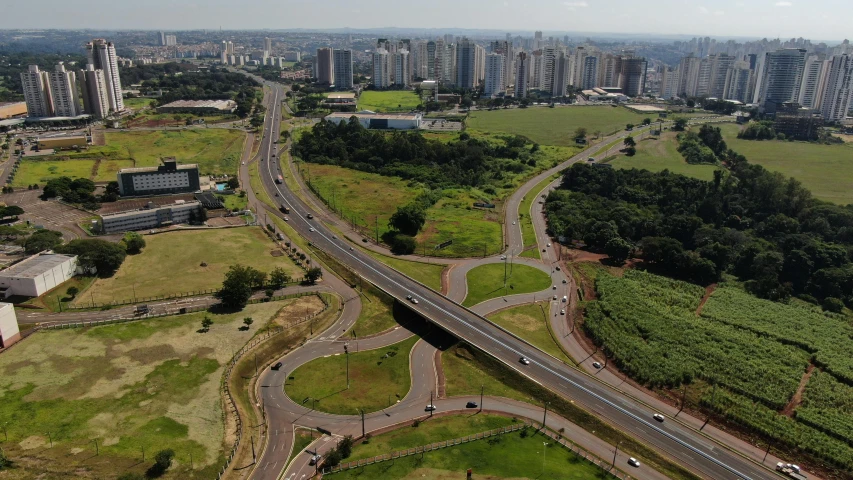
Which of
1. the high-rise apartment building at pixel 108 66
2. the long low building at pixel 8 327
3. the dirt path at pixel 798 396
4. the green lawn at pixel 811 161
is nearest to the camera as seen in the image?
the dirt path at pixel 798 396

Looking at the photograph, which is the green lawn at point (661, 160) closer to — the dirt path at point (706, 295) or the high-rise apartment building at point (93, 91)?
the dirt path at point (706, 295)

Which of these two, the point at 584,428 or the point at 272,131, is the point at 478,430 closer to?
the point at 584,428

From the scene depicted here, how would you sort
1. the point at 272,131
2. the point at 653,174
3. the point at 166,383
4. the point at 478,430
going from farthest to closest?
the point at 272,131
the point at 653,174
the point at 166,383
the point at 478,430

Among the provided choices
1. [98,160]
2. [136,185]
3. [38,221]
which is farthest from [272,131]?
[38,221]

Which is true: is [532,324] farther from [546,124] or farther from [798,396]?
[546,124]

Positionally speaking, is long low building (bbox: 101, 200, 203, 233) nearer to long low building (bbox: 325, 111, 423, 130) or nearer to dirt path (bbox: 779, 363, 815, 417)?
long low building (bbox: 325, 111, 423, 130)

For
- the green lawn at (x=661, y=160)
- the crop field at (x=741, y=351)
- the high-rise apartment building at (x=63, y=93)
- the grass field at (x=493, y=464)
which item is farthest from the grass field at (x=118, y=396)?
the high-rise apartment building at (x=63, y=93)
